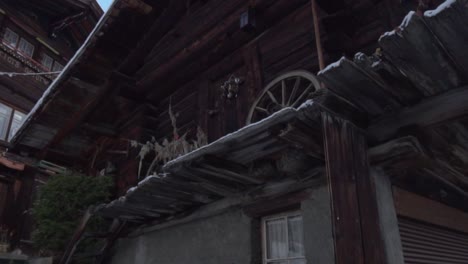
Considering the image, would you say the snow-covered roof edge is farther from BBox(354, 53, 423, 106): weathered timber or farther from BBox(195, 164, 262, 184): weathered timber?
BBox(354, 53, 423, 106): weathered timber

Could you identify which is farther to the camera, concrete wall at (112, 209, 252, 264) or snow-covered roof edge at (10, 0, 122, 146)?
snow-covered roof edge at (10, 0, 122, 146)

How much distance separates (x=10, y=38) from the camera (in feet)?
53.2

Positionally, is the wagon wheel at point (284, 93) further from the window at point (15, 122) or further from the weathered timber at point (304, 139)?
the window at point (15, 122)

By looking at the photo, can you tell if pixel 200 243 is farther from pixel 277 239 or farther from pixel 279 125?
pixel 279 125

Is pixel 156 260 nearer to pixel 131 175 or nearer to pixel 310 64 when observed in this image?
pixel 131 175

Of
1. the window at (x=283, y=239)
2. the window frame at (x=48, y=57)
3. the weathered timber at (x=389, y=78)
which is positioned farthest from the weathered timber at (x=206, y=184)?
the window frame at (x=48, y=57)

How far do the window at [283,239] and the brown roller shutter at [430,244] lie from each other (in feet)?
3.72

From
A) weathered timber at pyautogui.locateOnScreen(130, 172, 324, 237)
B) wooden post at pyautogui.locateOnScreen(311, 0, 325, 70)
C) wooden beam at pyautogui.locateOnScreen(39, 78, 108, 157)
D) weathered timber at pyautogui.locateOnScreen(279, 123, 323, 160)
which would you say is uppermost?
wooden beam at pyautogui.locateOnScreen(39, 78, 108, 157)

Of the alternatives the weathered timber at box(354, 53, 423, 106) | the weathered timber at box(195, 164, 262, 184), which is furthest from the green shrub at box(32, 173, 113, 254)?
the weathered timber at box(354, 53, 423, 106)

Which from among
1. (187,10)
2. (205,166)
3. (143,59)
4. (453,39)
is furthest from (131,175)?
(453,39)

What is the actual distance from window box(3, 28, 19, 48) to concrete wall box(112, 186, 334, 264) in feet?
41.2

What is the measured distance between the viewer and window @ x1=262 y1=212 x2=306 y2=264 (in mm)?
4648

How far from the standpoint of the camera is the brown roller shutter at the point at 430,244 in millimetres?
4234

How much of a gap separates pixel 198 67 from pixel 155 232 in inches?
128
